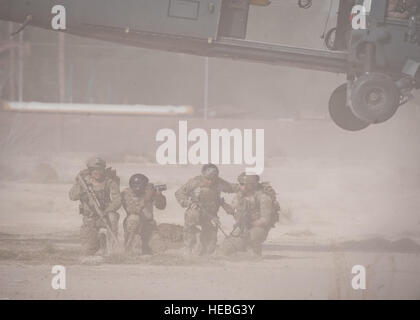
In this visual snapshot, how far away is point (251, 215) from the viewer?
13.7 m

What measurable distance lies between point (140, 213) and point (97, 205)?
639mm

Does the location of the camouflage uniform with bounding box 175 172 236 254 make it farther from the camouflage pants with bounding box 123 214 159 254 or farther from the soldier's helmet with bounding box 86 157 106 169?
the soldier's helmet with bounding box 86 157 106 169

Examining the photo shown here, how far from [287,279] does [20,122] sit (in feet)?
74.7

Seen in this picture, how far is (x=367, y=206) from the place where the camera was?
880 inches

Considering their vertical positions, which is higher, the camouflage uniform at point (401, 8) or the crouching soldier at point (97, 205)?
the camouflage uniform at point (401, 8)

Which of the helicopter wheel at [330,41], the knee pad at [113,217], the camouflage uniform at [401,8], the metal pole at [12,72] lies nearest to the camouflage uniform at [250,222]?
the knee pad at [113,217]

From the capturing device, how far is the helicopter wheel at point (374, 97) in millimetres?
13398

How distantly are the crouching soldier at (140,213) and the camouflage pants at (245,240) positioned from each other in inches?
41.8

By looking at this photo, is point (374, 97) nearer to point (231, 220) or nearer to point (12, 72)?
point (231, 220)

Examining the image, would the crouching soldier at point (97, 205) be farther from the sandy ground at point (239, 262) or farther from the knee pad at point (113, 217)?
the sandy ground at point (239, 262)

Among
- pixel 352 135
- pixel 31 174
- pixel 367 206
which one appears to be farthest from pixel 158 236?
pixel 352 135

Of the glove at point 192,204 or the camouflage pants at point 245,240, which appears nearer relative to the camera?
the glove at point 192,204

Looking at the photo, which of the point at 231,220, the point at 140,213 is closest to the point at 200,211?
the point at 140,213

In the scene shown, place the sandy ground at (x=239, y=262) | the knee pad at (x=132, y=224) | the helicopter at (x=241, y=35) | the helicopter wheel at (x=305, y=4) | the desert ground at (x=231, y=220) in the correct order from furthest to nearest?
the knee pad at (x=132, y=224) → the helicopter at (x=241, y=35) → the helicopter wheel at (x=305, y=4) → the desert ground at (x=231, y=220) → the sandy ground at (x=239, y=262)
